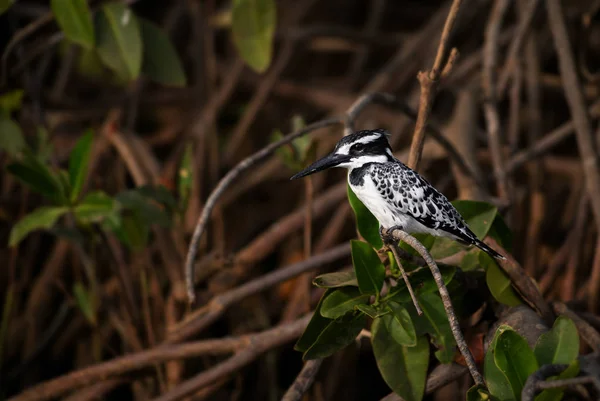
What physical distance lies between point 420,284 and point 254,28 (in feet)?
4.28

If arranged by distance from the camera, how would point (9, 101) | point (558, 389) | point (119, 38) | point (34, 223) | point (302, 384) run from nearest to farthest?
point (558, 389) < point (302, 384) < point (34, 223) < point (119, 38) < point (9, 101)

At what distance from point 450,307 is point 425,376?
352 mm

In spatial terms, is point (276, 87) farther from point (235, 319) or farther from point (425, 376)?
point (425, 376)

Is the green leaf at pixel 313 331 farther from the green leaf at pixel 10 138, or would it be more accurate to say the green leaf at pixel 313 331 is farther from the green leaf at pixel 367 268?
the green leaf at pixel 10 138

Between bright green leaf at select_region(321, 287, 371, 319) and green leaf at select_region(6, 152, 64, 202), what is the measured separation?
3.48ft

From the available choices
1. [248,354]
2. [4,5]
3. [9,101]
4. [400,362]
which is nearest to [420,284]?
[400,362]

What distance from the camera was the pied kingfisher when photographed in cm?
176

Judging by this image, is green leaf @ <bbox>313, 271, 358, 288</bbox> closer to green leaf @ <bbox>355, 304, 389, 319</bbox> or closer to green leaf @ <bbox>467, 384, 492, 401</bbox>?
green leaf @ <bbox>355, 304, 389, 319</bbox>

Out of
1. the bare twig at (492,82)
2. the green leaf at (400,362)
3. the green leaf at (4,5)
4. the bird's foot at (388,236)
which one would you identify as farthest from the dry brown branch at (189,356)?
the green leaf at (4,5)

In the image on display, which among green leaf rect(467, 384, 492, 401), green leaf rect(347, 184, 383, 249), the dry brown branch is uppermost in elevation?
green leaf rect(347, 184, 383, 249)

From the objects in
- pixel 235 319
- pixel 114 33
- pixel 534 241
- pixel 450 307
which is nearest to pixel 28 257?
pixel 235 319

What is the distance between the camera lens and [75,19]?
2.39 m

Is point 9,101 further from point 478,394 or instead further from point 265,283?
point 478,394

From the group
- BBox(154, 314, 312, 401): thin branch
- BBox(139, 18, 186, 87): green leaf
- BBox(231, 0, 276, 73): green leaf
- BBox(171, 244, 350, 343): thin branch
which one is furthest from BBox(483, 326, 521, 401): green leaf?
BBox(139, 18, 186, 87): green leaf
